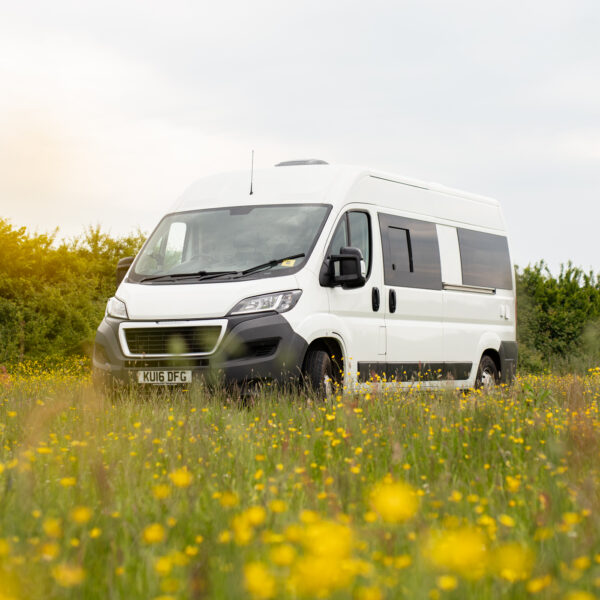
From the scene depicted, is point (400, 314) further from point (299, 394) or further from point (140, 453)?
point (140, 453)

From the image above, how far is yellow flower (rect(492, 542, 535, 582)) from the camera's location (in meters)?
2.11

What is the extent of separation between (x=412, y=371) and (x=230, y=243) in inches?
108

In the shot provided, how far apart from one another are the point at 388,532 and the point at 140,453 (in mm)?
2026

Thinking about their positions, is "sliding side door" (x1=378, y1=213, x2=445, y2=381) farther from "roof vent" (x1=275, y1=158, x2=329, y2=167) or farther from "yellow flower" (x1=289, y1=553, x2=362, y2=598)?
"yellow flower" (x1=289, y1=553, x2=362, y2=598)

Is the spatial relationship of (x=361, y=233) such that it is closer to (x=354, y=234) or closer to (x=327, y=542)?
(x=354, y=234)

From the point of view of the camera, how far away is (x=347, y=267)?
28.7ft

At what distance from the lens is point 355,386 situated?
902 centimetres

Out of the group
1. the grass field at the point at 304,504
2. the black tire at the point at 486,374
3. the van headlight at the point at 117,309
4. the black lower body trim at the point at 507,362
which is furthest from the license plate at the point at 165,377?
the black lower body trim at the point at 507,362

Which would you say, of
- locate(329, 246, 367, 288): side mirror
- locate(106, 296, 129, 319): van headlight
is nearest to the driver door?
locate(329, 246, 367, 288): side mirror

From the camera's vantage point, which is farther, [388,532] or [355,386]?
[355,386]

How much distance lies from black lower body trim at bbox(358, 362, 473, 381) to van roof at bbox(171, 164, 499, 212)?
1833 mm

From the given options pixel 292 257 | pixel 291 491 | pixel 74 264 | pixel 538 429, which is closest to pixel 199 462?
pixel 291 491

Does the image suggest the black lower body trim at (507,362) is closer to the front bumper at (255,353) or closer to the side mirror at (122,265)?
the front bumper at (255,353)

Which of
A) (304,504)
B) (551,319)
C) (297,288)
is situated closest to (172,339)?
(297,288)
